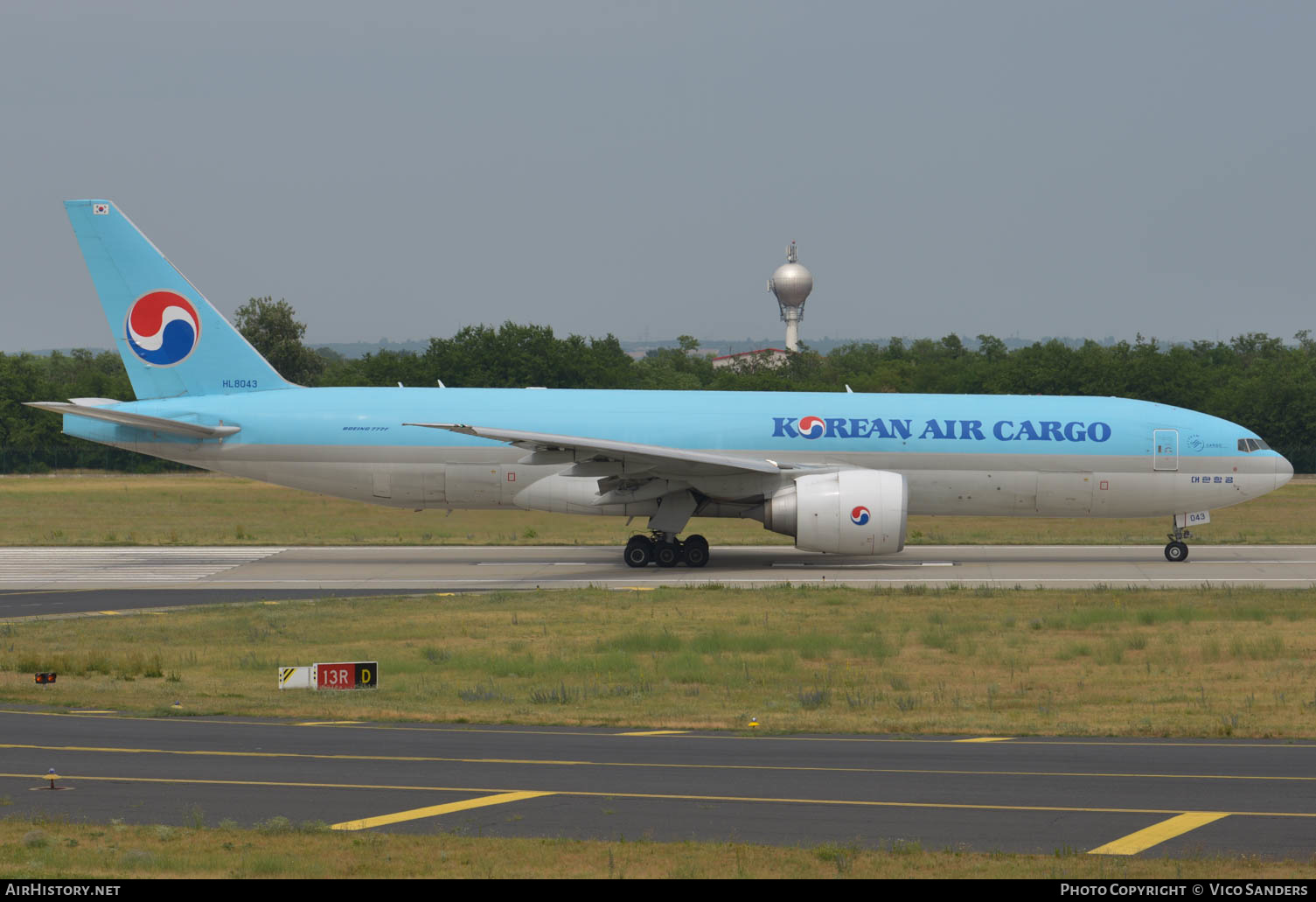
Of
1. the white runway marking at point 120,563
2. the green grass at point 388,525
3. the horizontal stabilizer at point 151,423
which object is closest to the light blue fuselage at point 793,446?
the horizontal stabilizer at point 151,423

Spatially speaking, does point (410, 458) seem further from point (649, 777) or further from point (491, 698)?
point (649, 777)

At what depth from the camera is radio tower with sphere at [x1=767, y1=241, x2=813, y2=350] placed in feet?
607

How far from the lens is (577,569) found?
98.1ft

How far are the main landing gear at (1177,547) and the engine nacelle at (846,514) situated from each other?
7.31m

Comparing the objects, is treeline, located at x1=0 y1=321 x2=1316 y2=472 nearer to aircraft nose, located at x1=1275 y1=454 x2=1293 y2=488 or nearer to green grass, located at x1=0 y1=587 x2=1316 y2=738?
aircraft nose, located at x1=1275 y1=454 x2=1293 y2=488

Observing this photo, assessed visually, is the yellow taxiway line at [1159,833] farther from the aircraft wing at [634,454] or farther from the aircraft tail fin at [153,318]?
the aircraft tail fin at [153,318]

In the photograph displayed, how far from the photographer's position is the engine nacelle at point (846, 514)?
2780 cm

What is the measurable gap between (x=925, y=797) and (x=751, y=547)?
24089 millimetres

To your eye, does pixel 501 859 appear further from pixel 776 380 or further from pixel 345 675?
pixel 776 380

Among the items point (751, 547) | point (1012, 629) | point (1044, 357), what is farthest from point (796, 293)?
point (1012, 629)

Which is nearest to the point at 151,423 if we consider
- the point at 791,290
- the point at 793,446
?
the point at 793,446

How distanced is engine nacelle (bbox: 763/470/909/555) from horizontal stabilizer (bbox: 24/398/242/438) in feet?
42.4

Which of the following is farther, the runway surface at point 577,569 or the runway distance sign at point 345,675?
the runway surface at point 577,569

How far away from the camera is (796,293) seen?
18638 cm
